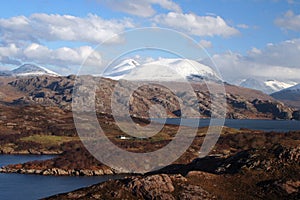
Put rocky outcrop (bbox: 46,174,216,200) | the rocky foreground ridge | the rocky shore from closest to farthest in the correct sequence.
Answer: rocky outcrop (bbox: 46,174,216,200), the rocky foreground ridge, the rocky shore

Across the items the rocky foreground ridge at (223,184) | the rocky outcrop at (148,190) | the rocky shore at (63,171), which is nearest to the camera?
the rocky outcrop at (148,190)

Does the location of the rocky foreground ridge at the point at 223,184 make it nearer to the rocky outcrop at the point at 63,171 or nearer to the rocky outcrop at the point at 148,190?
the rocky outcrop at the point at 148,190

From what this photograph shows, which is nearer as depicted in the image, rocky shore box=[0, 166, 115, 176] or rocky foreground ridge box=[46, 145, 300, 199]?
rocky foreground ridge box=[46, 145, 300, 199]

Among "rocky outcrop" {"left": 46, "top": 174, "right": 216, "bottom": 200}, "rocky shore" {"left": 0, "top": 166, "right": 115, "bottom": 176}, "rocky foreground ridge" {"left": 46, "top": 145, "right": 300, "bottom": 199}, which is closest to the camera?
"rocky outcrop" {"left": 46, "top": 174, "right": 216, "bottom": 200}

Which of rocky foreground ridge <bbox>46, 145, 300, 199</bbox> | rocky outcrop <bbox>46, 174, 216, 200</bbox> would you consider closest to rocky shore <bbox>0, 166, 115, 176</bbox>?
rocky foreground ridge <bbox>46, 145, 300, 199</bbox>

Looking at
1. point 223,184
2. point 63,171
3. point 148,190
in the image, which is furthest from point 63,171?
point 223,184

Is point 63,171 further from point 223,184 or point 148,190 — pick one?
point 223,184

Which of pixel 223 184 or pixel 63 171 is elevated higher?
pixel 223 184

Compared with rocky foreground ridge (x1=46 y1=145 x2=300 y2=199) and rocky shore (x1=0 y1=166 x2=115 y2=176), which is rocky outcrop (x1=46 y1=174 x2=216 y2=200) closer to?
rocky foreground ridge (x1=46 y1=145 x2=300 y2=199)

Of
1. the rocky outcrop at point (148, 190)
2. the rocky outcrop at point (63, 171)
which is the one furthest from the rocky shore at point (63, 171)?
the rocky outcrop at point (148, 190)

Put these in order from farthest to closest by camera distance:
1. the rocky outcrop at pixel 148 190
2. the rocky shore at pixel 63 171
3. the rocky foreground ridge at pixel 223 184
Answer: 1. the rocky shore at pixel 63 171
2. the rocky foreground ridge at pixel 223 184
3. the rocky outcrop at pixel 148 190

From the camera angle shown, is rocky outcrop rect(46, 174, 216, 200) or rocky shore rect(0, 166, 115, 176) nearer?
rocky outcrop rect(46, 174, 216, 200)

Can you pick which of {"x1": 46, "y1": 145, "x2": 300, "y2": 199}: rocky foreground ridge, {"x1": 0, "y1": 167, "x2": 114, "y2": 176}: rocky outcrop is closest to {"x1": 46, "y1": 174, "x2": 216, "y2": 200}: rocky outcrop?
{"x1": 46, "y1": 145, "x2": 300, "y2": 199}: rocky foreground ridge

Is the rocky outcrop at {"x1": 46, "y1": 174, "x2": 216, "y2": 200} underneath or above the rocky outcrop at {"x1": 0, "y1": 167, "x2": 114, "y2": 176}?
above
